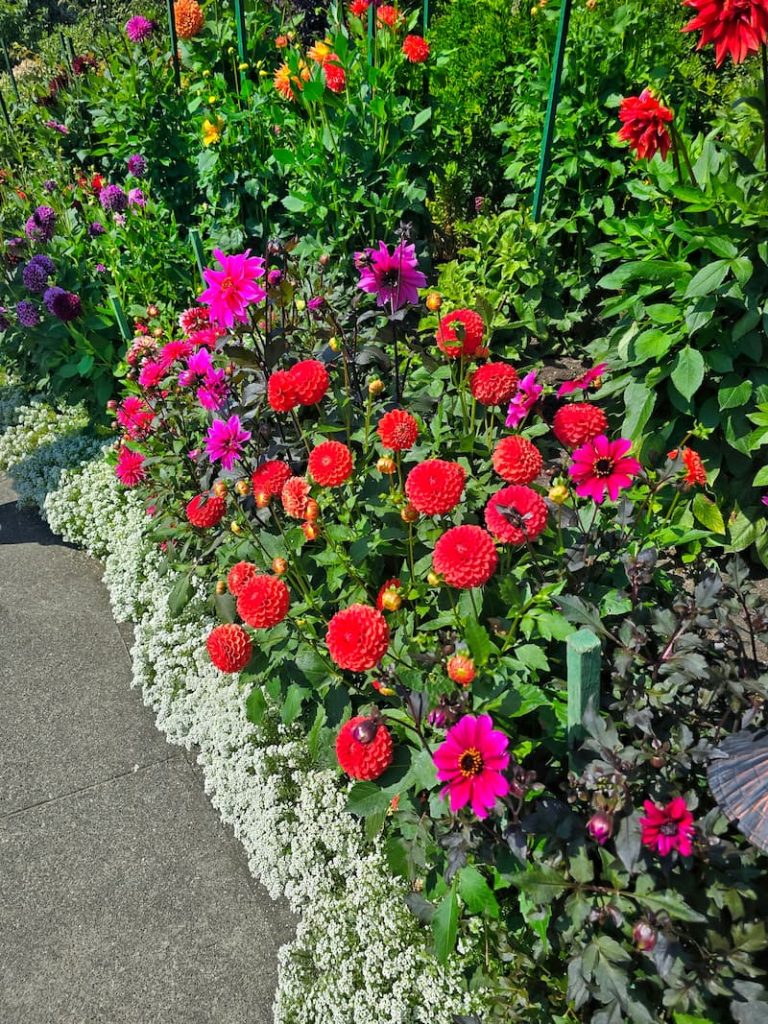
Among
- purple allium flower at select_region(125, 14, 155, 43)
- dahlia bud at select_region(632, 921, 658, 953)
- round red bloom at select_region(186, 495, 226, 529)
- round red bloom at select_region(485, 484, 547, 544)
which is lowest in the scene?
dahlia bud at select_region(632, 921, 658, 953)

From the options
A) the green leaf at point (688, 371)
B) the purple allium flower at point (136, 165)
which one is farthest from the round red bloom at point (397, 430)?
the purple allium flower at point (136, 165)

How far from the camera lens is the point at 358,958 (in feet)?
5.68

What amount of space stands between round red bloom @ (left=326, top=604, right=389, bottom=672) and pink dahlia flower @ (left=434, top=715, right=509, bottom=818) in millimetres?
232

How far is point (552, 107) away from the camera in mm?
2803

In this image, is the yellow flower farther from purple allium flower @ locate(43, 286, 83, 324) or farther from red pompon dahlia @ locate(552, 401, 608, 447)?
red pompon dahlia @ locate(552, 401, 608, 447)

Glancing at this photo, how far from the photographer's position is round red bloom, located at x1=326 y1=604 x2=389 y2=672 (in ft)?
4.55

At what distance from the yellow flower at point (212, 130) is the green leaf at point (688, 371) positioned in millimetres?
2314

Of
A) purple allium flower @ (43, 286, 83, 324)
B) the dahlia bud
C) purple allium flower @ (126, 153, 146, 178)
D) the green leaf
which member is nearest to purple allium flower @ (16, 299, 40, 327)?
purple allium flower @ (43, 286, 83, 324)

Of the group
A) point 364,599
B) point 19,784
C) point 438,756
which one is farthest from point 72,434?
point 438,756

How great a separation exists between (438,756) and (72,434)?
10.5 feet

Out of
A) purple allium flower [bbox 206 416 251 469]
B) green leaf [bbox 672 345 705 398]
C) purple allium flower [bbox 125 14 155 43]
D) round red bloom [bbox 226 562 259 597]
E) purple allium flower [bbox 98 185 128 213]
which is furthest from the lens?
purple allium flower [bbox 125 14 155 43]

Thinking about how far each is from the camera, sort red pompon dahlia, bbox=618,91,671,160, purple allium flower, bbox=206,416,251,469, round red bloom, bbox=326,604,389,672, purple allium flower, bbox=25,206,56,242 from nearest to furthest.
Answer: round red bloom, bbox=326,604,389,672
purple allium flower, bbox=206,416,251,469
red pompon dahlia, bbox=618,91,671,160
purple allium flower, bbox=25,206,56,242

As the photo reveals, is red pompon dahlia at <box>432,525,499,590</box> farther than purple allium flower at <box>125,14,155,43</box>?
No

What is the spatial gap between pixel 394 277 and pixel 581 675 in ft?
3.65
